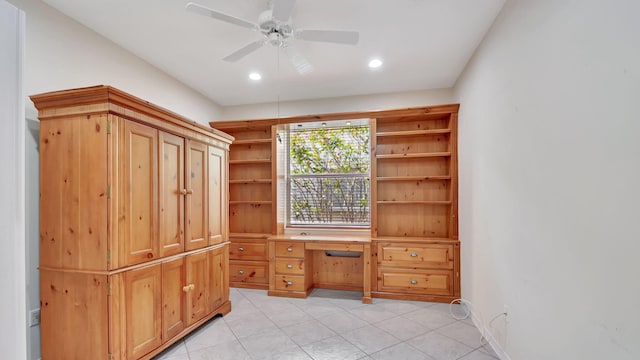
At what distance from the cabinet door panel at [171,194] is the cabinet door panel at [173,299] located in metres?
0.13

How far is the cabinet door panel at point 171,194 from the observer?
2363 millimetres

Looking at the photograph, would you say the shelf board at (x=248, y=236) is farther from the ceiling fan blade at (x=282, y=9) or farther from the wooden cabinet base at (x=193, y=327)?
the ceiling fan blade at (x=282, y=9)

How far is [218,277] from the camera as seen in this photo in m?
3.03

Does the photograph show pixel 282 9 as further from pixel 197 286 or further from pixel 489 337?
pixel 489 337

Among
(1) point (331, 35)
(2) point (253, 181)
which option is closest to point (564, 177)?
(1) point (331, 35)

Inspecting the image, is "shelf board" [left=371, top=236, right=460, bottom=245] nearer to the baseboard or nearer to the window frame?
the window frame

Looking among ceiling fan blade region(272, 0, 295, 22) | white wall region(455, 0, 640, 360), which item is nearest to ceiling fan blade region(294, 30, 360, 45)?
ceiling fan blade region(272, 0, 295, 22)

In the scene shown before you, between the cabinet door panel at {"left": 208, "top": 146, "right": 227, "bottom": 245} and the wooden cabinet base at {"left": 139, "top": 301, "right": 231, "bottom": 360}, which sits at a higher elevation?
the cabinet door panel at {"left": 208, "top": 146, "right": 227, "bottom": 245}

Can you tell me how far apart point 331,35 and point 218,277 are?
253cm

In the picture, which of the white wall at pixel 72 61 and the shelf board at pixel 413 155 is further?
the shelf board at pixel 413 155

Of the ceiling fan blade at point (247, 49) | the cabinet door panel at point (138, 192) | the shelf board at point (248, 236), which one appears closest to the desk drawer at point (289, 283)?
the shelf board at point (248, 236)

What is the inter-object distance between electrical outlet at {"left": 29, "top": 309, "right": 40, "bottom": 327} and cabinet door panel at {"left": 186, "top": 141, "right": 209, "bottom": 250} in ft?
3.46

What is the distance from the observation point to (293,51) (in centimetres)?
237

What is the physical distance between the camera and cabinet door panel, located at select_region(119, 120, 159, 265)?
202 centimetres
